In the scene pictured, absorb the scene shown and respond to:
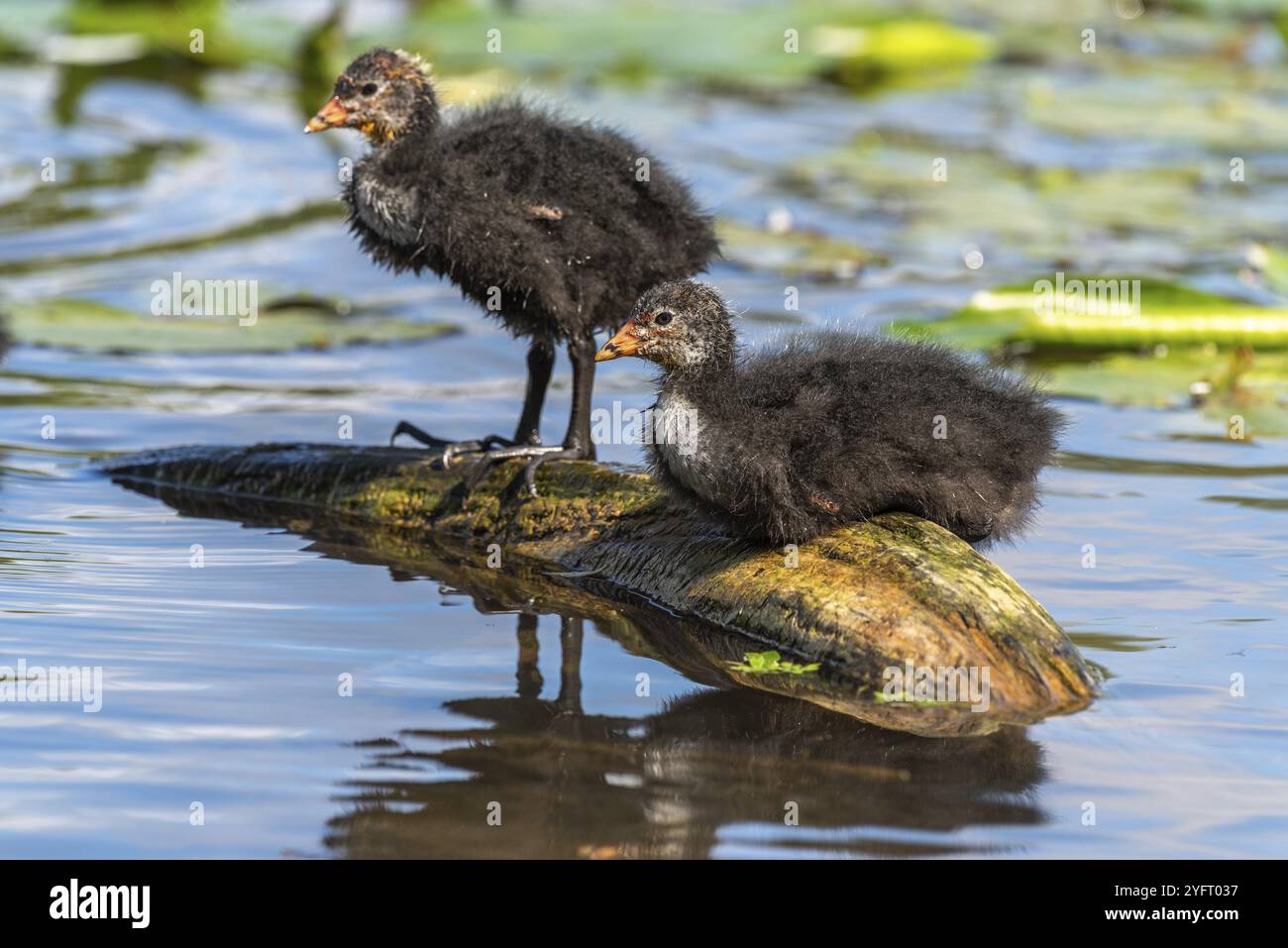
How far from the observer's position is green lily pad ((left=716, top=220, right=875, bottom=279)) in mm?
12828

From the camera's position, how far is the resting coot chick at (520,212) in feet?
24.0

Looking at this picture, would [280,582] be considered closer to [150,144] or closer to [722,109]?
[150,144]

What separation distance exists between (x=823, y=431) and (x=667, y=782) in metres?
1.51

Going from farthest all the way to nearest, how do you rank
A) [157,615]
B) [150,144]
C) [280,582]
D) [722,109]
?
1. [722,109]
2. [150,144]
3. [280,582]
4. [157,615]

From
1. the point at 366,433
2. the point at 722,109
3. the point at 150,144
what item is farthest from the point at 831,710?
the point at 722,109

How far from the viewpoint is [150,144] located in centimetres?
1616

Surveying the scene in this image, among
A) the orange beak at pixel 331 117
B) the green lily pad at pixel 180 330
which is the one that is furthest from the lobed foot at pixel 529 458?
the green lily pad at pixel 180 330

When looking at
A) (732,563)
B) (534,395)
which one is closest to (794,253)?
(534,395)

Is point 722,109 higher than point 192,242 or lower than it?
higher

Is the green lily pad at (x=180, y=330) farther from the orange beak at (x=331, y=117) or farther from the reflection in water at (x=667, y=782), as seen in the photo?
the reflection in water at (x=667, y=782)

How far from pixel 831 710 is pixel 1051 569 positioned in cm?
183

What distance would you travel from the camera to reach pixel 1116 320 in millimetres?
10250

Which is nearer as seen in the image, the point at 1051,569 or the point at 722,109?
the point at 1051,569
